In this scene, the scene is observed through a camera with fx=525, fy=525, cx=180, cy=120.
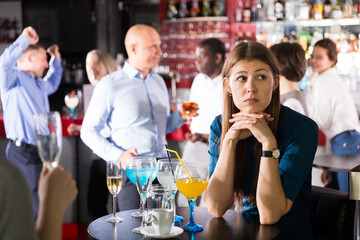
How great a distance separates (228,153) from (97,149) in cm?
138

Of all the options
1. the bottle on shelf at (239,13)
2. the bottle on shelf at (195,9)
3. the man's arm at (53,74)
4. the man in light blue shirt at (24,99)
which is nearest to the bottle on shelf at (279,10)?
the bottle on shelf at (239,13)

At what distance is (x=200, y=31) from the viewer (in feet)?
25.6

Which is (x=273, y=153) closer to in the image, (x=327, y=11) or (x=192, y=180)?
(x=192, y=180)

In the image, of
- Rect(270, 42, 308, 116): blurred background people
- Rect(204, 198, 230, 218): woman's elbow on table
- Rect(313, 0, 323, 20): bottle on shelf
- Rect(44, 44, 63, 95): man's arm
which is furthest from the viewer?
Rect(313, 0, 323, 20): bottle on shelf

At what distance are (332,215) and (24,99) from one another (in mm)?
2823

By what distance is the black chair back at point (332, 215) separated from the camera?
237 centimetres

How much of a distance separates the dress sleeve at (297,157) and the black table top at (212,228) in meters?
0.18

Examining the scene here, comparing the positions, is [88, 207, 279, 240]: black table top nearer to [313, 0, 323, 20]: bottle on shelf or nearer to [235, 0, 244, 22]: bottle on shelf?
[313, 0, 323, 20]: bottle on shelf

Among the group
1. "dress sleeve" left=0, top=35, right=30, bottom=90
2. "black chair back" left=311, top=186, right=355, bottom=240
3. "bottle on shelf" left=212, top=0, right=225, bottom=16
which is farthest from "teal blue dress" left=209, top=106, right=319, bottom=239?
"bottle on shelf" left=212, top=0, right=225, bottom=16

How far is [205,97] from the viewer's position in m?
4.26

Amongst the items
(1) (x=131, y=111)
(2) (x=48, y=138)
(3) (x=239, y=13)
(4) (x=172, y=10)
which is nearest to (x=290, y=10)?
(3) (x=239, y=13)

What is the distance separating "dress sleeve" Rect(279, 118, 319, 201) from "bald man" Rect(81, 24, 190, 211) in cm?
137

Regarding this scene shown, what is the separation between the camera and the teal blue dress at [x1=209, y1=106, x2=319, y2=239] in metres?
1.97

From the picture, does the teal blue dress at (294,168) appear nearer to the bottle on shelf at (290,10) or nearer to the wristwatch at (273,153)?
the wristwatch at (273,153)
